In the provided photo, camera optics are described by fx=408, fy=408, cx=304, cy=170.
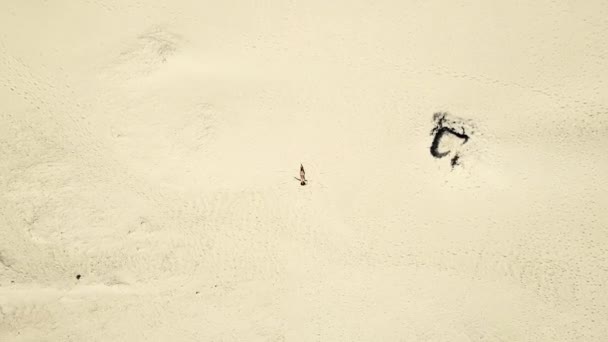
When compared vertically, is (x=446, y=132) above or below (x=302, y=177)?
above

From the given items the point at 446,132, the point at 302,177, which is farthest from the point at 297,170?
the point at 446,132

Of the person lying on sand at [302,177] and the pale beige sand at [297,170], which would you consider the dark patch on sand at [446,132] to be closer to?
the pale beige sand at [297,170]

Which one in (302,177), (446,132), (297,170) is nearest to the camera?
(302,177)

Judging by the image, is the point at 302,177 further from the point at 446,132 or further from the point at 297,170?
the point at 446,132

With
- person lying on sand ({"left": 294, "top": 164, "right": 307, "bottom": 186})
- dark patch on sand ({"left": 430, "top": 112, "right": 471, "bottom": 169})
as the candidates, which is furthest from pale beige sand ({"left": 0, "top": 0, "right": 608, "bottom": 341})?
dark patch on sand ({"left": 430, "top": 112, "right": 471, "bottom": 169})

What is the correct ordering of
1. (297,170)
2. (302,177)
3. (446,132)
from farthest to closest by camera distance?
(446,132) < (297,170) < (302,177)

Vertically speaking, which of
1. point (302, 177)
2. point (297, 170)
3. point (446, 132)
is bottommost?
point (302, 177)

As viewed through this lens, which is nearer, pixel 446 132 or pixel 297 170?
pixel 297 170

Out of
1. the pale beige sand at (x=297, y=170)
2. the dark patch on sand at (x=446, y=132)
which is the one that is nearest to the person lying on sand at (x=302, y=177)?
the pale beige sand at (x=297, y=170)

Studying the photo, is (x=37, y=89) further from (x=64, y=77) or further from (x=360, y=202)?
(x=360, y=202)
